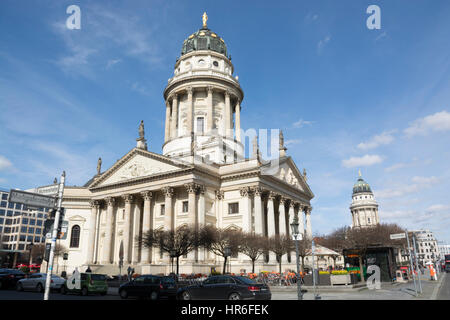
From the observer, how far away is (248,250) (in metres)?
35.0

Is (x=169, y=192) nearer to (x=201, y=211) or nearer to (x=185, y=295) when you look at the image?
(x=201, y=211)

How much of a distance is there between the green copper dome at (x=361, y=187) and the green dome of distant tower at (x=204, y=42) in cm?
11830

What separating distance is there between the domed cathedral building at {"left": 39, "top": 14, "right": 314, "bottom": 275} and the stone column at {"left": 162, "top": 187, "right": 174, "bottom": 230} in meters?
0.12

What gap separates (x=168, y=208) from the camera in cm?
4147

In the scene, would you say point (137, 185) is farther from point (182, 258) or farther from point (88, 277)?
point (88, 277)

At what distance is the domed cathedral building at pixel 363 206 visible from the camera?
151 metres

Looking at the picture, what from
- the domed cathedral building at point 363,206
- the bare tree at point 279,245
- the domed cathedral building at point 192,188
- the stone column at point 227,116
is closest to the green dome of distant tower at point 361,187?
the domed cathedral building at point 363,206

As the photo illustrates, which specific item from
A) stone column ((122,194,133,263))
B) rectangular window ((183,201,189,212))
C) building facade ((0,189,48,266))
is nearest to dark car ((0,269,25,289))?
stone column ((122,194,133,263))

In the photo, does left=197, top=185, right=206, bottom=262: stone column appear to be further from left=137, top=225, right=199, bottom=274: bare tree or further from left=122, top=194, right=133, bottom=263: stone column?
left=122, top=194, right=133, bottom=263: stone column

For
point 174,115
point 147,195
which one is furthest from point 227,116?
point 147,195

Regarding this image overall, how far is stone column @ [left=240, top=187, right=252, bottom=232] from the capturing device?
1615 inches

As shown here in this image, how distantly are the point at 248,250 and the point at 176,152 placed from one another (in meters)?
24.4

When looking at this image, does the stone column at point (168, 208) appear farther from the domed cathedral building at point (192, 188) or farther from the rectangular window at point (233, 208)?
the rectangular window at point (233, 208)
